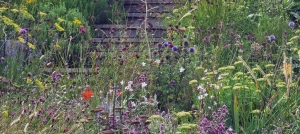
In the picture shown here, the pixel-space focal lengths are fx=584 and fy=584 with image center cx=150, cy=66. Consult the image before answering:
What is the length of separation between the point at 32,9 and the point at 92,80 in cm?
210

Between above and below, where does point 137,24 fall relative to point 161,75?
above

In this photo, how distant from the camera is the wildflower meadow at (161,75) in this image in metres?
3.92

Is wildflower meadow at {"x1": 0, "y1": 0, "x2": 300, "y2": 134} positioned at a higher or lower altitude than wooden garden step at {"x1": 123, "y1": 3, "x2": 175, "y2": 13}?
lower

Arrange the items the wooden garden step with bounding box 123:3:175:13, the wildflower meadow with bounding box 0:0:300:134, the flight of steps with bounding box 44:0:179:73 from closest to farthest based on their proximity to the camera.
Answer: the wildflower meadow with bounding box 0:0:300:134 < the flight of steps with bounding box 44:0:179:73 < the wooden garden step with bounding box 123:3:175:13

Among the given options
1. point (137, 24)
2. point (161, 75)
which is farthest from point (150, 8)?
point (161, 75)

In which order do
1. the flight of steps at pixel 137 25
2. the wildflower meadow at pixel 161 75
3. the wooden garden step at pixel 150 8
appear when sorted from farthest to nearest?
the wooden garden step at pixel 150 8
the flight of steps at pixel 137 25
the wildflower meadow at pixel 161 75

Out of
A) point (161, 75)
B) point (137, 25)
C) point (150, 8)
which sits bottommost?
point (161, 75)

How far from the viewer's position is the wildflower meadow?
154 inches

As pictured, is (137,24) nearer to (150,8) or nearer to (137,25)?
(137,25)

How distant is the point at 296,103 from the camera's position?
423 centimetres

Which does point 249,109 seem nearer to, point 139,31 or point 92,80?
point 92,80

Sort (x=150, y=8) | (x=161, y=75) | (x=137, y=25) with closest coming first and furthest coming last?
1. (x=161, y=75)
2. (x=137, y=25)
3. (x=150, y=8)

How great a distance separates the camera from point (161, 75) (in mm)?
5230

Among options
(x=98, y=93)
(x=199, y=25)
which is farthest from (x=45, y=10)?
(x=98, y=93)
